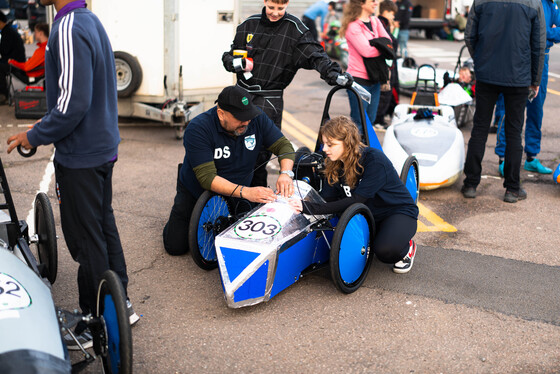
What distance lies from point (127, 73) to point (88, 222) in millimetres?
4866

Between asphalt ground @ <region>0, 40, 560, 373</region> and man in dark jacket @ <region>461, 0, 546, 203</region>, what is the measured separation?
16.7 inches

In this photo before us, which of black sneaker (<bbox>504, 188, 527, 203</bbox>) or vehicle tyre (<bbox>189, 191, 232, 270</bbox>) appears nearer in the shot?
vehicle tyre (<bbox>189, 191, 232, 270</bbox>)

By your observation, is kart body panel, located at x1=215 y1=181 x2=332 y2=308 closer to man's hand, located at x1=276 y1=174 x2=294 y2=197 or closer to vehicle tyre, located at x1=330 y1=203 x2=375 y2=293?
man's hand, located at x1=276 y1=174 x2=294 y2=197

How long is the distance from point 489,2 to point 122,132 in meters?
4.82

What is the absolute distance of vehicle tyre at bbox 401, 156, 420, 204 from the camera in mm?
5168

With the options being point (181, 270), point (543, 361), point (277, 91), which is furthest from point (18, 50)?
point (543, 361)

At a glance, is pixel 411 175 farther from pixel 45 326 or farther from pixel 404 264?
pixel 45 326

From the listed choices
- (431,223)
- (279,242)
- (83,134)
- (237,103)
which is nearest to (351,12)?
(431,223)

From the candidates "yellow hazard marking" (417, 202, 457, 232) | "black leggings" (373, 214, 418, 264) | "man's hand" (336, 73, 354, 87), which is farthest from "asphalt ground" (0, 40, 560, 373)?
"man's hand" (336, 73, 354, 87)

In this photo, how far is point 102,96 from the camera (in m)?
3.31

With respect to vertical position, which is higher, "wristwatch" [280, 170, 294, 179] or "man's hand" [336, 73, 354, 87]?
"man's hand" [336, 73, 354, 87]

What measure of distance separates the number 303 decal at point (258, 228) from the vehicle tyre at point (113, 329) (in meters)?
1.09

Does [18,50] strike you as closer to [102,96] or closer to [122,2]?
[122,2]

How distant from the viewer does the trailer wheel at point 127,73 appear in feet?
25.9
